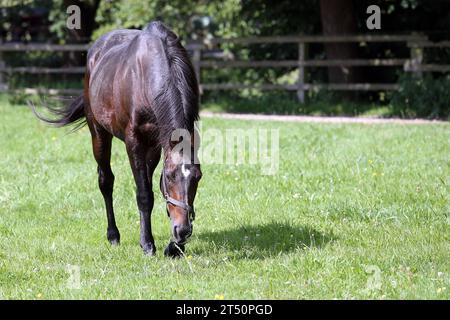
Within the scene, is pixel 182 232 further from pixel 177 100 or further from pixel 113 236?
pixel 113 236

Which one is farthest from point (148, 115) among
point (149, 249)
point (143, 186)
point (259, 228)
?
point (259, 228)

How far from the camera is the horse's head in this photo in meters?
6.02

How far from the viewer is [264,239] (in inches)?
289

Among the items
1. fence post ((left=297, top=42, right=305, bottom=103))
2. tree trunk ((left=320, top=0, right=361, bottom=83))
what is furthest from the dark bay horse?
fence post ((left=297, top=42, right=305, bottom=103))

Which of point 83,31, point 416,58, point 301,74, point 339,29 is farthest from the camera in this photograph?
point 83,31

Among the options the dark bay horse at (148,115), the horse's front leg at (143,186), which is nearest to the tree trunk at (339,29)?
the dark bay horse at (148,115)

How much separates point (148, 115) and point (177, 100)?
1.61 feet

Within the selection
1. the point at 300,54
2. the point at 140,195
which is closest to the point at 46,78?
the point at 300,54

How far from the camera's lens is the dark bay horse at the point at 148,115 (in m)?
6.12

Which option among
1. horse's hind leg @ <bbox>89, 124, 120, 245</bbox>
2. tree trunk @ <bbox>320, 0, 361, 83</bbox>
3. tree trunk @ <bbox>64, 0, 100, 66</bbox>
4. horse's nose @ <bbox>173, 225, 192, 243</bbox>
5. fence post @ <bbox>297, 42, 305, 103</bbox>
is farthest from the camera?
tree trunk @ <bbox>64, 0, 100, 66</bbox>

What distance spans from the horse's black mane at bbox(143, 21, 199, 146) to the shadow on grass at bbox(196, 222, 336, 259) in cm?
130

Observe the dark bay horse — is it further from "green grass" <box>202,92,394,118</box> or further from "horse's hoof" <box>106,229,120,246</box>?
"green grass" <box>202,92,394,118</box>

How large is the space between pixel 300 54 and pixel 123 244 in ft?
42.7

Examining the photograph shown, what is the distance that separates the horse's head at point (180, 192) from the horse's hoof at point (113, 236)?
1570mm
